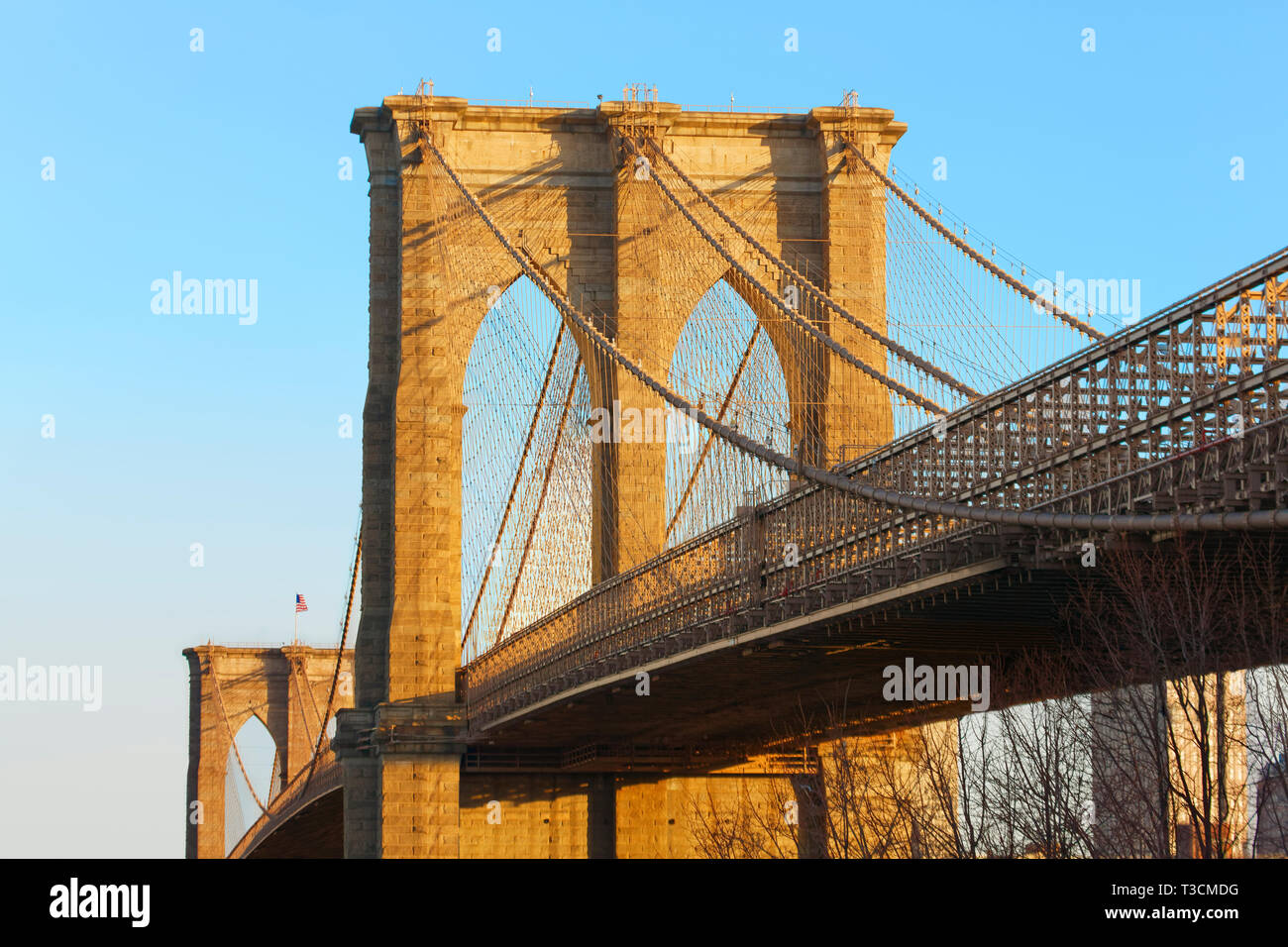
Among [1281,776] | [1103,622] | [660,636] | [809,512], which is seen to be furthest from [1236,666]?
[660,636]

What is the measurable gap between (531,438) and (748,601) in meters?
22.6

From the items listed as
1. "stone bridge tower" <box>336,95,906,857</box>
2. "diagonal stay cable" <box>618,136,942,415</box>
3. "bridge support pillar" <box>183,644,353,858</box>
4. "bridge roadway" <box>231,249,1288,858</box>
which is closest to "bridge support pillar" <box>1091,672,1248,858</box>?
"bridge roadway" <box>231,249,1288,858</box>

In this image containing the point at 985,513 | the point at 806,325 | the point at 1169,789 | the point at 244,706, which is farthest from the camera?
the point at 244,706

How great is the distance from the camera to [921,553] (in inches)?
1164

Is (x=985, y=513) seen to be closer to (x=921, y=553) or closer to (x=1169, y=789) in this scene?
(x=921, y=553)


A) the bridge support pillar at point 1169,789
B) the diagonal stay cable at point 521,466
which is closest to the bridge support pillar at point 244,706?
the diagonal stay cable at point 521,466

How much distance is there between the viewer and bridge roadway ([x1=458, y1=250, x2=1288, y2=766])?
23219 mm

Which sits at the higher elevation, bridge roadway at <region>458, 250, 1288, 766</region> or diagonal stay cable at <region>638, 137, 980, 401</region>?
diagonal stay cable at <region>638, 137, 980, 401</region>

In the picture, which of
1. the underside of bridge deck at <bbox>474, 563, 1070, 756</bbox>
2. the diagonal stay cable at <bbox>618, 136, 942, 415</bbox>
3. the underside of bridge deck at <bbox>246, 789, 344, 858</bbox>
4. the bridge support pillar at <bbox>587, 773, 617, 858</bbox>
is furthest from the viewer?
the underside of bridge deck at <bbox>246, 789, 344, 858</bbox>

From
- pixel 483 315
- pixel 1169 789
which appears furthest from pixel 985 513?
pixel 483 315

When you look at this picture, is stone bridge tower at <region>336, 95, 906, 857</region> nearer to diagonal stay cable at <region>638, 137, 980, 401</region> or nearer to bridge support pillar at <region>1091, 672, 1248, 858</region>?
diagonal stay cable at <region>638, 137, 980, 401</region>

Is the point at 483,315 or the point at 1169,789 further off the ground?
the point at 483,315

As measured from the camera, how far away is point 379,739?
5356 cm
